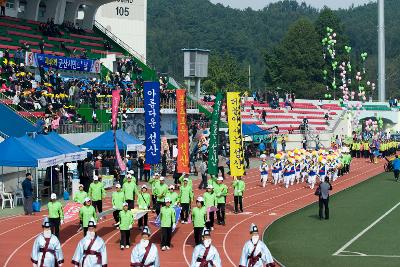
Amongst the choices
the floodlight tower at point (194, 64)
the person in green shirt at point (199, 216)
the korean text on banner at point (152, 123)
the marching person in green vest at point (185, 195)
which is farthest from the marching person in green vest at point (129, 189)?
the floodlight tower at point (194, 64)

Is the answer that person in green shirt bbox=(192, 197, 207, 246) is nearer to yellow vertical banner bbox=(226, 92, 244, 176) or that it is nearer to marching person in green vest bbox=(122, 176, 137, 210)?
marching person in green vest bbox=(122, 176, 137, 210)

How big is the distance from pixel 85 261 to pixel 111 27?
7600cm

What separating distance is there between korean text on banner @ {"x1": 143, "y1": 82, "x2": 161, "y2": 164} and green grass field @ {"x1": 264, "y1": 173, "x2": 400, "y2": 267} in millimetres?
6320

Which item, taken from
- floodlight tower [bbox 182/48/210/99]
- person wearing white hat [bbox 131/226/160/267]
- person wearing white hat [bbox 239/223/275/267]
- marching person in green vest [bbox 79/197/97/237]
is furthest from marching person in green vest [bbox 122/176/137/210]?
floodlight tower [bbox 182/48/210/99]

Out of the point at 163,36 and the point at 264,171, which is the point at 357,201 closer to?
the point at 264,171

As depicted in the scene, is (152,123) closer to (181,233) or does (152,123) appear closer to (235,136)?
(235,136)

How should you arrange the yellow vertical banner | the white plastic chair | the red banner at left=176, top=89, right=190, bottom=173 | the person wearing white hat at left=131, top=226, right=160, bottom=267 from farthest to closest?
1. the red banner at left=176, top=89, right=190, bottom=173
2. the white plastic chair
3. the yellow vertical banner
4. the person wearing white hat at left=131, top=226, right=160, bottom=267

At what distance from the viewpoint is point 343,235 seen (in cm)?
2700

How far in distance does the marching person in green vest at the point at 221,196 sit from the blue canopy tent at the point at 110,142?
13.0 m

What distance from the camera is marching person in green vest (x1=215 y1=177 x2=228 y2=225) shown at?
1110 inches

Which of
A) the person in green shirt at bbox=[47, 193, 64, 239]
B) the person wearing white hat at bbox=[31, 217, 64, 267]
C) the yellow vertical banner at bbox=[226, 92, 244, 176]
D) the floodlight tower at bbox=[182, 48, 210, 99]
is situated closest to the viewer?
the person wearing white hat at bbox=[31, 217, 64, 267]

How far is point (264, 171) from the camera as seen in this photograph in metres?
42.4

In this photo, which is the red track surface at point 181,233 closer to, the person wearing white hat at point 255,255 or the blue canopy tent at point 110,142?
the blue canopy tent at point 110,142

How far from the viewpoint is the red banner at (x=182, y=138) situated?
3459 cm
